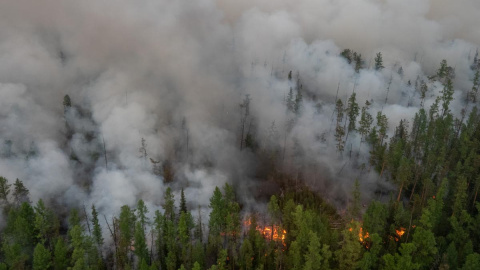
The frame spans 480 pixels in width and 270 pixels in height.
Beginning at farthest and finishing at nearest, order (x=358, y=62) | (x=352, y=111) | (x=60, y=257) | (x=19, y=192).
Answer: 1. (x=358, y=62)
2. (x=352, y=111)
3. (x=19, y=192)
4. (x=60, y=257)

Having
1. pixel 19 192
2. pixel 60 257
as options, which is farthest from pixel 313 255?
pixel 19 192

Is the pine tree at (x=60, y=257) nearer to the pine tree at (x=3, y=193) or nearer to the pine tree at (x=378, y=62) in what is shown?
the pine tree at (x=3, y=193)

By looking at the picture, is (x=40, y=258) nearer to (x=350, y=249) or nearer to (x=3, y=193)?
(x=3, y=193)

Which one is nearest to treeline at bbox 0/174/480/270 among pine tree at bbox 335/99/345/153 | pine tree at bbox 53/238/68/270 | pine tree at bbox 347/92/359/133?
pine tree at bbox 53/238/68/270

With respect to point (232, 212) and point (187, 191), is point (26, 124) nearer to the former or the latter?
point (187, 191)

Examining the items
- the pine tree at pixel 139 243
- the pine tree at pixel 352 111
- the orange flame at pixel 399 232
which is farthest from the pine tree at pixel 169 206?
the pine tree at pixel 352 111

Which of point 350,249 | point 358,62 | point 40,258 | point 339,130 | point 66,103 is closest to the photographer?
point 350,249

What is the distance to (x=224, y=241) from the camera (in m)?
74.5

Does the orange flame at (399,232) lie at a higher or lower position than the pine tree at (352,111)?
lower

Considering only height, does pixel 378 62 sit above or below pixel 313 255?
above

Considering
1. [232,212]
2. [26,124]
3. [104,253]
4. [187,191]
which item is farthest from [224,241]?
[26,124]

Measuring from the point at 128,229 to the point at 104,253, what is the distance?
998cm

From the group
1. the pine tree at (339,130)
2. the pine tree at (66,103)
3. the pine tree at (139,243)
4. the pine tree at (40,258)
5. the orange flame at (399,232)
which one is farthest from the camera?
the pine tree at (339,130)

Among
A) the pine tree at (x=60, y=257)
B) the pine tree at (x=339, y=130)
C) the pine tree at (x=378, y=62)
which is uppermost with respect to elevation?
the pine tree at (x=378, y=62)
